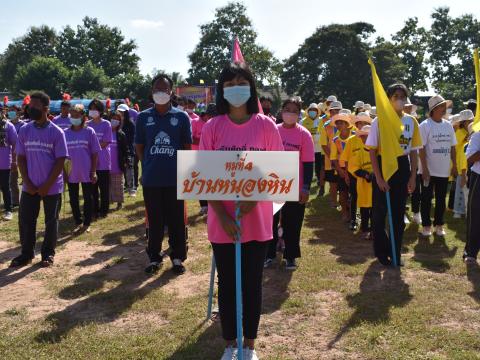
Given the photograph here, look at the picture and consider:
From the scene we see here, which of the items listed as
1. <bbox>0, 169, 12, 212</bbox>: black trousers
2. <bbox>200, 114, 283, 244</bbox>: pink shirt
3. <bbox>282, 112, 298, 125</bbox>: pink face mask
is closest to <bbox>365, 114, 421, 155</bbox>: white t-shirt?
<bbox>282, 112, 298, 125</bbox>: pink face mask

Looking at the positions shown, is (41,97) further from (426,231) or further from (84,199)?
(426,231)

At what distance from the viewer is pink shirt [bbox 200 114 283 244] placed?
3254 millimetres

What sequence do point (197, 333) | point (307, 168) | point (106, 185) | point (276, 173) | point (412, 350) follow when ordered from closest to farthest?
point (276, 173) < point (412, 350) < point (197, 333) < point (307, 168) < point (106, 185)

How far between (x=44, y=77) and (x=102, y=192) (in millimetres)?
55035

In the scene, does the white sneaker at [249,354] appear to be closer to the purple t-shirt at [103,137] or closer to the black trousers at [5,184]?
the purple t-shirt at [103,137]

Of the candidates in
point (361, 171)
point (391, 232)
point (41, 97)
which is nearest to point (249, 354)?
point (391, 232)

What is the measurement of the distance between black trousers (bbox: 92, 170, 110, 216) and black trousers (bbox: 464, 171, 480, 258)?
6.11 m

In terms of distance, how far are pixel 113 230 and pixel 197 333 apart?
4.41m

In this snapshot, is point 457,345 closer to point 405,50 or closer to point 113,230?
point 113,230

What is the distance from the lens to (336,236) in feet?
24.7

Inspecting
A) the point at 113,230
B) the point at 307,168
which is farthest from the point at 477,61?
the point at 113,230

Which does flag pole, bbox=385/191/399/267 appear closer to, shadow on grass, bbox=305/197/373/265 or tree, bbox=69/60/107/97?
shadow on grass, bbox=305/197/373/265

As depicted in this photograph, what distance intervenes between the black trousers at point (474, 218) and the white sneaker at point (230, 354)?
374 centimetres

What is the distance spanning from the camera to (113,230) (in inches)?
320
